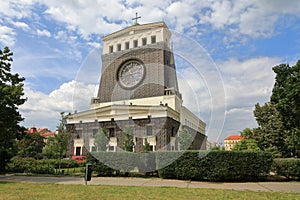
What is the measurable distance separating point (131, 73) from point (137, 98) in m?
5.69

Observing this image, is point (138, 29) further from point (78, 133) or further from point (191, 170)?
point (191, 170)

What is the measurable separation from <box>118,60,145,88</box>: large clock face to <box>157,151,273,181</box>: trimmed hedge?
3498 cm

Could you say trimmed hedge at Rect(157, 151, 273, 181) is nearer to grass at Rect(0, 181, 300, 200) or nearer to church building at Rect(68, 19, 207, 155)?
grass at Rect(0, 181, 300, 200)

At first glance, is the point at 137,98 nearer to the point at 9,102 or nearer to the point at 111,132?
the point at 111,132

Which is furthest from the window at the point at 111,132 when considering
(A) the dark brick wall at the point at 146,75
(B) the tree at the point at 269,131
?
(B) the tree at the point at 269,131

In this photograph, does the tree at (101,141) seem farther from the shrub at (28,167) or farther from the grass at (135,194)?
the grass at (135,194)

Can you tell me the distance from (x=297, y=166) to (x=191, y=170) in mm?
6387

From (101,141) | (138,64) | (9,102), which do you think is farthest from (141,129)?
(9,102)

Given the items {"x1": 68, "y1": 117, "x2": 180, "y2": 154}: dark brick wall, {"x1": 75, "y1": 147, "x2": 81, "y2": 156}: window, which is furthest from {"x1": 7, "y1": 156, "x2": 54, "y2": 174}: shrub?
{"x1": 75, "y1": 147, "x2": 81, "y2": 156}: window

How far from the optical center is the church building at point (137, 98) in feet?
132

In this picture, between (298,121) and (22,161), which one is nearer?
(298,121)

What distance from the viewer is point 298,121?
15.5 m

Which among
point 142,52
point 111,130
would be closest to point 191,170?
point 111,130

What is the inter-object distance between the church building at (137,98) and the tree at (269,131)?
30.9 feet
